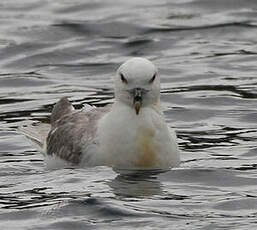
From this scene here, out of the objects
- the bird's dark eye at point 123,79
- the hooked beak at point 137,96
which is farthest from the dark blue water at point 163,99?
the bird's dark eye at point 123,79

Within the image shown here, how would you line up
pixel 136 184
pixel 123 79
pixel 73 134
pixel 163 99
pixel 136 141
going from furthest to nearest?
pixel 163 99 < pixel 73 134 < pixel 136 141 < pixel 123 79 < pixel 136 184

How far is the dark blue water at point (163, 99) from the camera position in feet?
40.7

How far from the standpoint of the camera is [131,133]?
13.9m

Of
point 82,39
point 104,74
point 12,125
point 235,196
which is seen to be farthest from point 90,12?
point 235,196

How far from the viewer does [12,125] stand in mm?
17188

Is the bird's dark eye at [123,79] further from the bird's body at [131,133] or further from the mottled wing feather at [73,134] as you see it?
the mottled wing feather at [73,134]

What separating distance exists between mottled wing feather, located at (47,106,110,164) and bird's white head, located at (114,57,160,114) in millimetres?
592

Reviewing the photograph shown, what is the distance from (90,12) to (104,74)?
4.72 m

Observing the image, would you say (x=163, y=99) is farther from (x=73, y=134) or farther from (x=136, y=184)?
(x=136, y=184)

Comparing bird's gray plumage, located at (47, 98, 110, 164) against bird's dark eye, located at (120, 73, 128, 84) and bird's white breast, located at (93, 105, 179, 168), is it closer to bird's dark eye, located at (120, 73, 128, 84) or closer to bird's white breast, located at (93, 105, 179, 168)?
bird's white breast, located at (93, 105, 179, 168)

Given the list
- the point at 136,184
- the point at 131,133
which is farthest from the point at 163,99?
the point at 136,184

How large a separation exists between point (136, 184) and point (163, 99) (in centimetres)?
517

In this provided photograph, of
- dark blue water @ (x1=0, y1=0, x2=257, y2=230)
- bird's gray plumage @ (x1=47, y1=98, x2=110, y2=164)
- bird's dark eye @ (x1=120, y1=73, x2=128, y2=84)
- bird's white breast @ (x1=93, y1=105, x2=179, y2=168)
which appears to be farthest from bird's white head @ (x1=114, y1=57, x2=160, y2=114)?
dark blue water @ (x1=0, y1=0, x2=257, y2=230)

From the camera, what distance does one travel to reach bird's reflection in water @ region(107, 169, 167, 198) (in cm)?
1320
